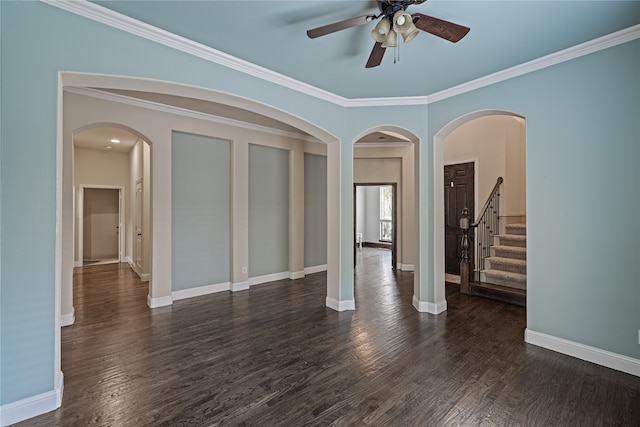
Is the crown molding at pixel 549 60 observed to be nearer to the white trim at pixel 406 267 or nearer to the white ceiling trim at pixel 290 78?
the white ceiling trim at pixel 290 78

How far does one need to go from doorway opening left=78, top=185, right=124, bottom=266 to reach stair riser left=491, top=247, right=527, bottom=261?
30.8ft

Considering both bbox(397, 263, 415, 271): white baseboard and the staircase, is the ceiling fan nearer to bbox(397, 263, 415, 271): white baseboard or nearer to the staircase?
the staircase

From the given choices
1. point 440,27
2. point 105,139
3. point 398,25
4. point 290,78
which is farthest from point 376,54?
point 105,139

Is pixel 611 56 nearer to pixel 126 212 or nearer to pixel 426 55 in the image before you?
pixel 426 55

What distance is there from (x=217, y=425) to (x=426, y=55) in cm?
353

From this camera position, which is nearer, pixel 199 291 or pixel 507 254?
pixel 199 291

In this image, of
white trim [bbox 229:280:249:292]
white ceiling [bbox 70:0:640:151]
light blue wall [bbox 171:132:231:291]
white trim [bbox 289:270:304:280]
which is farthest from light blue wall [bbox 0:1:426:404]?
white trim [bbox 289:270:304:280]

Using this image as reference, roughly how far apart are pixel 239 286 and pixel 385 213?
25.3ft

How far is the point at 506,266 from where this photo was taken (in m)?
5.07

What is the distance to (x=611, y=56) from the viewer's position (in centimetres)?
272

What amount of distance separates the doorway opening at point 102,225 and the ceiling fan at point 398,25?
8.85 meters

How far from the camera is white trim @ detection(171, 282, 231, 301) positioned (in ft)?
15.7

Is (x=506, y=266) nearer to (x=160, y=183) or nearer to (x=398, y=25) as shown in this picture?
(x=398, y=25)

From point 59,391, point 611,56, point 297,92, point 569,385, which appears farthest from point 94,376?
point 611,56
